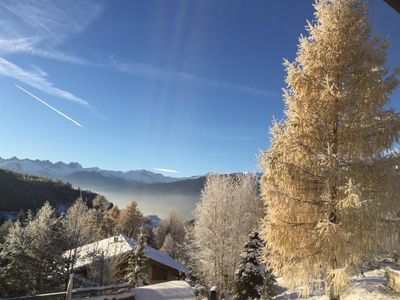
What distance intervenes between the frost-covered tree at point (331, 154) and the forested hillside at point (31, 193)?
142611 millimetres

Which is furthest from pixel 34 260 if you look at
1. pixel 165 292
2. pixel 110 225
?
pixel 110 225

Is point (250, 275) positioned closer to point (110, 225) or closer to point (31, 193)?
point (110, 225)

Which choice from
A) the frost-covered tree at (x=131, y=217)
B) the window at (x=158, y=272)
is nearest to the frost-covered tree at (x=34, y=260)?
the window at (x=158, y=272)

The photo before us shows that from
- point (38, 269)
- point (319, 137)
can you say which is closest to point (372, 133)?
point (319, 137)

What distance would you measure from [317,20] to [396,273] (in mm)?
12159

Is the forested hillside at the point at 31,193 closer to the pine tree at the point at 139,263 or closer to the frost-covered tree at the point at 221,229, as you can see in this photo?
the frost-covered tree at the point at 221,229

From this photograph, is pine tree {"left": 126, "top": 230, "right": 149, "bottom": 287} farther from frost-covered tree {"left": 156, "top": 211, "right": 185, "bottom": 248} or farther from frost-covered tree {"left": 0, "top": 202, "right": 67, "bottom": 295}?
frost-covered tree {"left": 156, "top": 211, "right": 185, "bottom": 248}

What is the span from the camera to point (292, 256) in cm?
1121

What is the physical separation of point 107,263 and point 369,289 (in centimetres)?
1684

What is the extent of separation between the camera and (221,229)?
32375 millimetres

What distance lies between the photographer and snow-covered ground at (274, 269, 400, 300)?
59.0 feet

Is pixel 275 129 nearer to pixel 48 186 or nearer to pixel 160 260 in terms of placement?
pixel 160 260

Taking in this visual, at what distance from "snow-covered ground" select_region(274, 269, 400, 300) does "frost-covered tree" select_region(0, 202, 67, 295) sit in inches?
615

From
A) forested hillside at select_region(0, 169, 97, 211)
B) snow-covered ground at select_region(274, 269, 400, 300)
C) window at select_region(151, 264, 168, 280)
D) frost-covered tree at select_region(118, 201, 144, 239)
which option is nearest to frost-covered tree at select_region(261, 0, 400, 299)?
snow-covered ground at select_region(274, 269, 400, 300)
